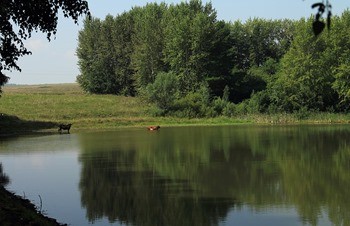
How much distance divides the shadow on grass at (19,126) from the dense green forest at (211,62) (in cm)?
1780

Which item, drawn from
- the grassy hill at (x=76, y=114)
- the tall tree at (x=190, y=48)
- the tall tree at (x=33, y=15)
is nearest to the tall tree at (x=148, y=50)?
the tall tree at (x=190, y=48)

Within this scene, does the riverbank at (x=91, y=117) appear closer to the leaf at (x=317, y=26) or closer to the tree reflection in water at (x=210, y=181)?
the tree reflection in water at (x=210, y=181)

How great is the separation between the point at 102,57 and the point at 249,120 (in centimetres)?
3962

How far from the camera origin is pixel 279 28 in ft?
317

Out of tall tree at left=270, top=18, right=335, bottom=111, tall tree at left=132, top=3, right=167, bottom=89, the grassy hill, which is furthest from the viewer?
tall tree at left=132, top=3, right=167, bottom=89

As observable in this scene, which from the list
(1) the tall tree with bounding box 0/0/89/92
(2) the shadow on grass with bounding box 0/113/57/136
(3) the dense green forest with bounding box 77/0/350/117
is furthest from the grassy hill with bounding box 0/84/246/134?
(1) the tall tree with bounding box 0/0/89/92

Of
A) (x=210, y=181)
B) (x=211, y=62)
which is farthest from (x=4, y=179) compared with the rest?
(x=211, y=62)

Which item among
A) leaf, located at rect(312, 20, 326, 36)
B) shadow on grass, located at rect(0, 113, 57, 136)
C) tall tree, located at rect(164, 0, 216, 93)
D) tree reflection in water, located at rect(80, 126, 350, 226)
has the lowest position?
tree reflection in water, located at rect(80, 126, 350, 226)

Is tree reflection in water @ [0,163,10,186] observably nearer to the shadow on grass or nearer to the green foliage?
the shadow on grass

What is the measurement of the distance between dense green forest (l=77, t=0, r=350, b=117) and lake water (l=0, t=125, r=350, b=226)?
36.8 meters

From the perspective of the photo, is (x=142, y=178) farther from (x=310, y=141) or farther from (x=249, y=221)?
(x=310, y=141)

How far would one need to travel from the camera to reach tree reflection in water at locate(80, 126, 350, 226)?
14.1 metres

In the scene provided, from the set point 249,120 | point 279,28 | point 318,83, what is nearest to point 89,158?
point 249,120

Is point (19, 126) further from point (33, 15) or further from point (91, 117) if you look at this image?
point (33, 15)
